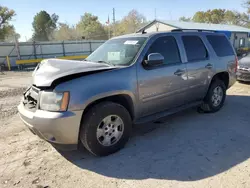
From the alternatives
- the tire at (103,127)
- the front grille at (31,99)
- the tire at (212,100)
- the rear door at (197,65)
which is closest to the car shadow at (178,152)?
the tire at (103,127)

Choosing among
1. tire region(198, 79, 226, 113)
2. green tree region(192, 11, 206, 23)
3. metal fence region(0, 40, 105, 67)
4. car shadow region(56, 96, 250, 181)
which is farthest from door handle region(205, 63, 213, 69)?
green tree region(192, 11, 206, 23)

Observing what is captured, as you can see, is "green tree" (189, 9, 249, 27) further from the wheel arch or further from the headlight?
the headlight

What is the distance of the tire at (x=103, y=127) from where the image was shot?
3.14 meters

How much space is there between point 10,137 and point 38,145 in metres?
0.81

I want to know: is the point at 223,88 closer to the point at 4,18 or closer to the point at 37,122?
the point at 37,122

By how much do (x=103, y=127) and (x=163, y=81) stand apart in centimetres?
143

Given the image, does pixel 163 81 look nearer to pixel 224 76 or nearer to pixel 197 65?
pixel 197 65

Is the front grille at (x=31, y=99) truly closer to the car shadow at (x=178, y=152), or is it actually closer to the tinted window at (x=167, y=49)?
the car shadow at (x=178, y=152)

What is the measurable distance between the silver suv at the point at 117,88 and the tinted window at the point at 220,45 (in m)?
0.17

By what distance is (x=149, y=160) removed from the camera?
329 cm

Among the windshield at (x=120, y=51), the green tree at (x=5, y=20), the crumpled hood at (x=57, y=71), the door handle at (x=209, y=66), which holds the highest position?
the green tree at (x=5, y=20)

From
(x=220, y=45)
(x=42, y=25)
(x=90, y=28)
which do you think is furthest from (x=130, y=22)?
(x=220, y=45)

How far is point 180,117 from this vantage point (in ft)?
16.8

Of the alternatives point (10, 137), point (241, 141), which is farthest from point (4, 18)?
point (241, 141)
